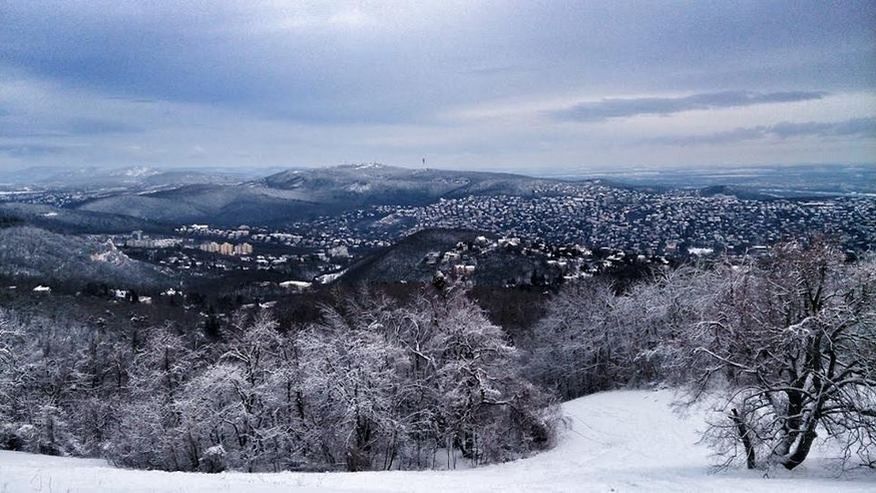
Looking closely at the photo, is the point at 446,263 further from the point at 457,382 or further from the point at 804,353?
the point at 804,353

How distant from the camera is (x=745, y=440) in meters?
14.0

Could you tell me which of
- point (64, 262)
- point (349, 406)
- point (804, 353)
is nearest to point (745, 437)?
point (804, 353)

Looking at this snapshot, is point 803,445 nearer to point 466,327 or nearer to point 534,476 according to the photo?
Result: point 534,476

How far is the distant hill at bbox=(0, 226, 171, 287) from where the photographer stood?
346ft

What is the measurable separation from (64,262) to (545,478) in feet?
421

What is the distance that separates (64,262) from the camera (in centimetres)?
11638

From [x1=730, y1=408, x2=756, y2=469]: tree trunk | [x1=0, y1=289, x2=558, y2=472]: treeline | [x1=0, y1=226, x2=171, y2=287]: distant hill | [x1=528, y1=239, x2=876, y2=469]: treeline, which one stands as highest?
[x1=528, y1=239, x2=876, y2=469]: treeline

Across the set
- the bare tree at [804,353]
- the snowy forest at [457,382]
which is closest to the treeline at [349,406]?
the snowy forest at [457,382]

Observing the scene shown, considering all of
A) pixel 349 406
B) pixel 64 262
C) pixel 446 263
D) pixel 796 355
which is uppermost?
pixel 796 355

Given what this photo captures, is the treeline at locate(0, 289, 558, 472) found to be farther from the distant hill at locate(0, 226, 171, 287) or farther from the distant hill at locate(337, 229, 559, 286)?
the distant hill at locate(0, 226, 171, 287)

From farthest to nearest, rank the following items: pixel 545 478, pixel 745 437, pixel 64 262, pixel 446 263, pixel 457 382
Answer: pixel 64 262 < pixel 446 263 < pixel 457 382 < pixel 545 478 < pixel 745 437

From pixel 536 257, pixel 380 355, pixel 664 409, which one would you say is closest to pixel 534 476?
pixel 380 355

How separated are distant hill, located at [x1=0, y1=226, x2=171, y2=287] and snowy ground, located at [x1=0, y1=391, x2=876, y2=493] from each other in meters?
101

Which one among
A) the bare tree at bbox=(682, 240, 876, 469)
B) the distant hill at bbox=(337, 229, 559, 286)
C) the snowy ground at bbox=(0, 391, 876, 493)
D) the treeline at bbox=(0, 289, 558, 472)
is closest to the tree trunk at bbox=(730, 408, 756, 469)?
the bare tree at bbox=(682, 240, 876, 469)
